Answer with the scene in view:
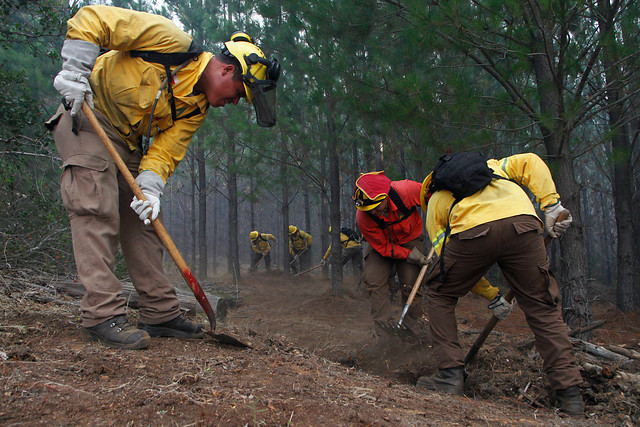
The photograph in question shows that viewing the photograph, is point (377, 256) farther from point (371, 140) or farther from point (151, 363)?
point (371, 140)

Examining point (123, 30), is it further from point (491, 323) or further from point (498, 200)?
point (491, 323)

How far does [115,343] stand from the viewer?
2318 mm

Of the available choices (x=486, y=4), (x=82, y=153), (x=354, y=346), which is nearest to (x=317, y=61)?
(x=486, y=4)

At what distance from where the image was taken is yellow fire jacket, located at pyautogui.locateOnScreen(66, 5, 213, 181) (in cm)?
240

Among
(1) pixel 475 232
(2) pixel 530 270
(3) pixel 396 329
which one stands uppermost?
(1) pixel 475 232

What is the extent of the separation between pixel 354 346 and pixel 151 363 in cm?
292

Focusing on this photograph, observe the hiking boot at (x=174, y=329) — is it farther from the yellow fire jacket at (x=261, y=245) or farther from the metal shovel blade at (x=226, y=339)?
the yellow fire jacket at (x=261, y=245)

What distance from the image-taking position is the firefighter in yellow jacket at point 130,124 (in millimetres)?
2359

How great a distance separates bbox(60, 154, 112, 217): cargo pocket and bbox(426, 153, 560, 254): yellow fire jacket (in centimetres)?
212

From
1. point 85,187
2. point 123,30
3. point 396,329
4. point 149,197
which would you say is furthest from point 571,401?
point 123,30

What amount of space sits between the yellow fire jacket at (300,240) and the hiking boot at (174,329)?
12.1m

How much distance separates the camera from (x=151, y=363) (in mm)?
2086

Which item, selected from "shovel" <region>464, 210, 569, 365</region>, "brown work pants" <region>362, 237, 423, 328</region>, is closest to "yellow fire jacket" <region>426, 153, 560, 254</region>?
"shovel" <region>464, 210, 569, 365</region>

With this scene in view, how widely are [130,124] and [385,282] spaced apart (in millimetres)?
2984
